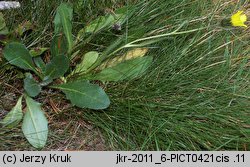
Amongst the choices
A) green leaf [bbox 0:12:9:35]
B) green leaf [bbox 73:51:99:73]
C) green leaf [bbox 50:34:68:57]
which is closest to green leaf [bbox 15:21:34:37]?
green leaf [bbox 0:12:9:35]

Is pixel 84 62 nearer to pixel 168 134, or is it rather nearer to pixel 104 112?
pixel 104 112

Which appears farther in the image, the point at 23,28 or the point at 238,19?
the point at 23,28

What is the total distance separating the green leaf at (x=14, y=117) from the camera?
1.91 meters

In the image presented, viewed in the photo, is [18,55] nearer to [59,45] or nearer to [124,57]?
[59,45]

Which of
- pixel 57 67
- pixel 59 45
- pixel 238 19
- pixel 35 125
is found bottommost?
pixel 35 125

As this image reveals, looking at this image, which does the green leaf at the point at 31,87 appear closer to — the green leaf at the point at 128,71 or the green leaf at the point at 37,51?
the green leaf at the point at 37,51

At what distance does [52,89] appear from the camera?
207cm

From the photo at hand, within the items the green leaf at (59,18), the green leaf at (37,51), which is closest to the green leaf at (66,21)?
the green leaf at (59,18)

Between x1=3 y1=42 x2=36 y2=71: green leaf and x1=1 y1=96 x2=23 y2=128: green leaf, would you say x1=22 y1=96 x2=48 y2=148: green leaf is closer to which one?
x1=1 y1=96 x2=23 y2=128: green leaf

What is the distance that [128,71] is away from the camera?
2031mm

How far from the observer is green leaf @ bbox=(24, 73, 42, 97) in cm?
196

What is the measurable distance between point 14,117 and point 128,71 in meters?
0.54

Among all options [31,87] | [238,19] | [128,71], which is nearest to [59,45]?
[31,87]

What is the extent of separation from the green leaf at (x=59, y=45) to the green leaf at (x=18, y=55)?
0.11 m
